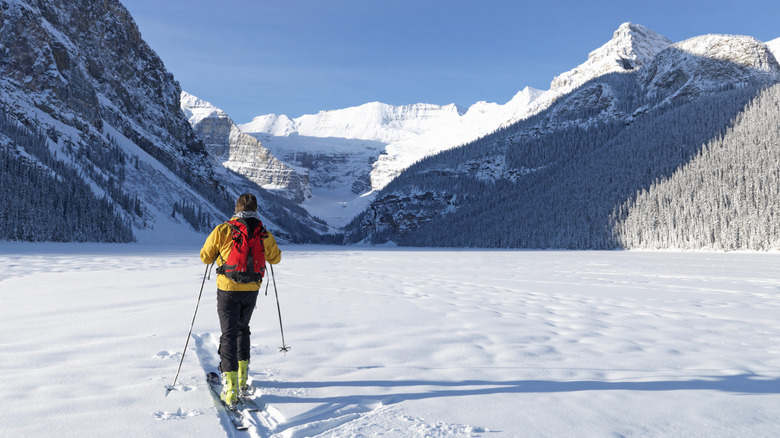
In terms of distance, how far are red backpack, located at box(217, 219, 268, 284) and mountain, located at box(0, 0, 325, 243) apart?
84058 mm

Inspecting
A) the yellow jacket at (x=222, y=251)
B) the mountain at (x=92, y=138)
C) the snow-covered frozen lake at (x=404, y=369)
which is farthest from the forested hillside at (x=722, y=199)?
the mountain at (x=92, y=138)

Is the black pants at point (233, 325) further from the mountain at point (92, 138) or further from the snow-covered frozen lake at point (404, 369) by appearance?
the mountain at point (92, 138)

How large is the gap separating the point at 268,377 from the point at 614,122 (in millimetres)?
215745

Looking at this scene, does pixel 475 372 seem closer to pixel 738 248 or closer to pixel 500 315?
pixel 500 315

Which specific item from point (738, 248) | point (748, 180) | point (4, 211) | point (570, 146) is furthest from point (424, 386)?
point (570, 146)

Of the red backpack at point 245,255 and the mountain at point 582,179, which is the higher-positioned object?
the mountain at point 582,179

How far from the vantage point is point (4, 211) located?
7075cm

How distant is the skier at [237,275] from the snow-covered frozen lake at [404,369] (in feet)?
2.05

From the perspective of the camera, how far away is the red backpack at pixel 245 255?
20.1 feet

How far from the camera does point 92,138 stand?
124 m

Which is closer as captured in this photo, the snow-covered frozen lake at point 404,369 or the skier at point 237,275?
the snow-covered frozen lake at point 404,369

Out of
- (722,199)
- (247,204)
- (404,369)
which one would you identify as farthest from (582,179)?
(247,204)

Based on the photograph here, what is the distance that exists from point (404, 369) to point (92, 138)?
5766 inches

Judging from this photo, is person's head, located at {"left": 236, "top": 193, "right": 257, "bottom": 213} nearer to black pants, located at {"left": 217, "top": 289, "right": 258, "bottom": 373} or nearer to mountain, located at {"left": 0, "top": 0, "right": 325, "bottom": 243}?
black pants, located at {"left": 217, "top": 289, "right": 258, "bottom": 373}
